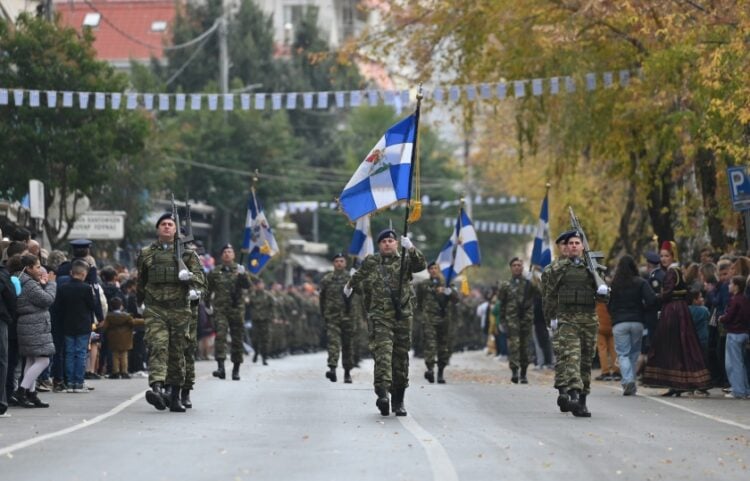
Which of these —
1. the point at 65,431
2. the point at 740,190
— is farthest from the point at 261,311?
the point at 65,431

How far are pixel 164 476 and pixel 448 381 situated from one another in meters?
15.8

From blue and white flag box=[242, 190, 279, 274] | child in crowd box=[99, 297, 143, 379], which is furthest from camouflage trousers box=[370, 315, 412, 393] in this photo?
blue and white flag box=[242, 190, 279, 274]

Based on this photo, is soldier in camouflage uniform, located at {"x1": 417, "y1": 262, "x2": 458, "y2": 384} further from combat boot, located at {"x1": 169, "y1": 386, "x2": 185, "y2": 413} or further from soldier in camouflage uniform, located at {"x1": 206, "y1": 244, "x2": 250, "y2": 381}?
combat boot, located at {"x1": 169, "y1": 386, "x2": 185, "y2": 413}

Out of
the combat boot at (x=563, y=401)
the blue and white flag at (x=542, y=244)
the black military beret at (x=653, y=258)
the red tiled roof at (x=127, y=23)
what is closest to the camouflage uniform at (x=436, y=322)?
the blue and white flag at (x=542, y=244)

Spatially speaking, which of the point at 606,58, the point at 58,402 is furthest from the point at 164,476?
the point at 606,58

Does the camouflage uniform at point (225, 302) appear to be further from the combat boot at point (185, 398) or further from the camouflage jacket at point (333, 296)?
the combat boot at point (185, 398)

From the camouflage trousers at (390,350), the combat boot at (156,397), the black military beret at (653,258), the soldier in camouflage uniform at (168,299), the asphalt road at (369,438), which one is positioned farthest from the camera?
the black military beret at (653,258)

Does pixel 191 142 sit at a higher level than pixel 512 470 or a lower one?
higher

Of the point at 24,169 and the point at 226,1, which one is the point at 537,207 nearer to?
the point at 24,169

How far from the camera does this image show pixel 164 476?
11.8m

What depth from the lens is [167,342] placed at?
1811 centimetres

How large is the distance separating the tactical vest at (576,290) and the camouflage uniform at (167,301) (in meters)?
3.78

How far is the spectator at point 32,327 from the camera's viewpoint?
1902 cm

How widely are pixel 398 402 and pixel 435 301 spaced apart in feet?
30.1
